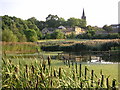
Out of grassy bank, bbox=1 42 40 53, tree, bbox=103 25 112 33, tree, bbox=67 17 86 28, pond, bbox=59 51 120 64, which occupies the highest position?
tree, bbox=67 17 86 28

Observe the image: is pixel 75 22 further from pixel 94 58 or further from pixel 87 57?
pixel 94 58

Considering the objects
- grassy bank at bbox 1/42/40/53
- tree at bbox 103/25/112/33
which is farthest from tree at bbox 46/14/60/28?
grassy bank at bbox 1/42/40/53

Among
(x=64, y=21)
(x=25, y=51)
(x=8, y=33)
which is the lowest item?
(x=25, y=51)

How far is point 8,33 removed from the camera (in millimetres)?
19984

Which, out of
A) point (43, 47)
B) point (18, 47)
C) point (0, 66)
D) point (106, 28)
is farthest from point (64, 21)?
point (0, 66)

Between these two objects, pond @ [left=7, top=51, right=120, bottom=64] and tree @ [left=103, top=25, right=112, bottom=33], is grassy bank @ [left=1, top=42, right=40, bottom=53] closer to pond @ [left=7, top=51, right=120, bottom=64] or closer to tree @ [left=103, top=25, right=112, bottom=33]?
pond @ [left=7, top=51, right=120, bottom=64]

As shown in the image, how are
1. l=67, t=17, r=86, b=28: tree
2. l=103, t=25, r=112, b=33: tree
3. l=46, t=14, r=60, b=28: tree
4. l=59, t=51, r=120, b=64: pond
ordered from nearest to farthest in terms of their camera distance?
l=59, t=51, r=120, b=64: pond, l=103, t=25, r=112, b=33: tree, l=46, t=14, r=60, b=28: tree, l=67, t=17, r=86, b=28: tree

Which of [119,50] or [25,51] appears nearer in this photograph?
[119,50]

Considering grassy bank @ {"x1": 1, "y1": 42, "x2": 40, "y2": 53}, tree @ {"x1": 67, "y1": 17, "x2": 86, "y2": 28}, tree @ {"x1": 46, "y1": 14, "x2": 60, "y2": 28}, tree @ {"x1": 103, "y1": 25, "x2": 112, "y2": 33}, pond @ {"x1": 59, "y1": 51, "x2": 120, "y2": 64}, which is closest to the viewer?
pond @ {"x1": 59, "y1": 51, "x2": 120, "y2": 64}

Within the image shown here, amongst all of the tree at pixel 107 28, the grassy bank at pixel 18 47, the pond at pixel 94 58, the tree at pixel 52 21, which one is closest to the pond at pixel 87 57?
the pond at pixel 94 58

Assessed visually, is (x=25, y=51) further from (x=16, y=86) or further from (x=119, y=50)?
(x=16, y=86)

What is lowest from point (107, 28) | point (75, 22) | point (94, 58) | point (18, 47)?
point (94, 58)

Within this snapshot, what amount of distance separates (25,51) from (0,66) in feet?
40.7

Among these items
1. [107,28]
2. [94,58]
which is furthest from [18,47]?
[107,28]
